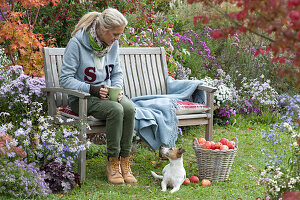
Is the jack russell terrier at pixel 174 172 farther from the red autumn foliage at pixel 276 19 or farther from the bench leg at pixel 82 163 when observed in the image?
the red autumn foliage at pixel 276 19

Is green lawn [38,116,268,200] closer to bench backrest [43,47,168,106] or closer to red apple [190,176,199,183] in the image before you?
red apple [190,176,199,183]

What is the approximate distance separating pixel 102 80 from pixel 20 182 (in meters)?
1.23

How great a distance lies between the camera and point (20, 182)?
2.92 metres

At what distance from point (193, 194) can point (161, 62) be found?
193 centimetres

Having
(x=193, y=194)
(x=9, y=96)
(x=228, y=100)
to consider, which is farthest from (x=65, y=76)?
(x=228, y=100)

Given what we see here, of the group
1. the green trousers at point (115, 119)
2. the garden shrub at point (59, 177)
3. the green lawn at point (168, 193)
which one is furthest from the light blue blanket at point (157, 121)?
the garden shrub at point (59, 177)

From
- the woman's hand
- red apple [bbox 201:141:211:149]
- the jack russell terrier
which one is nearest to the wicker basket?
red apple [bbox 201:141:211:149]

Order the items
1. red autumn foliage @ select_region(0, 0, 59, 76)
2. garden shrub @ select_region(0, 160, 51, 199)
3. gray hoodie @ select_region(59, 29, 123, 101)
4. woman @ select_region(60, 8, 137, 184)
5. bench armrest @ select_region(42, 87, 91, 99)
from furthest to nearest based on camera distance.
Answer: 1. red autumn foliage @ select_region(0, 0, 59, 76)
2. gray hoodie @ select_region(59, 29, 123, 101)
3. woman @ select_region(60, 8, 137, 184)
4. bench armrest @ select_region(42, 87, 91, 99)
5. garden shrub @ select_region(0, 160, 51, 199)

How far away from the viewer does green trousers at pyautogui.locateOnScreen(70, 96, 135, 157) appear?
339 centimetres

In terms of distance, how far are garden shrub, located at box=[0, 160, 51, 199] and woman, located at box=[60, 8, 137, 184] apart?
70 centimetres

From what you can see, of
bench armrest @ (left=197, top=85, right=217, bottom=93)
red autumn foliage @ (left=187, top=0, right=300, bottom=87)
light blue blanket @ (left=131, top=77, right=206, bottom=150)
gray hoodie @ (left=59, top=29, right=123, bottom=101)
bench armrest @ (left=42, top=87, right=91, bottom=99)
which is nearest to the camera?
red autumn foliage @ (left=187, top=0, right=300, bottom=87)

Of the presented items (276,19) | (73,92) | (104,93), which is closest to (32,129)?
(73,92)

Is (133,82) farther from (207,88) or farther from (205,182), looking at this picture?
(205,182)

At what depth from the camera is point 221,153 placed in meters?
3.54
